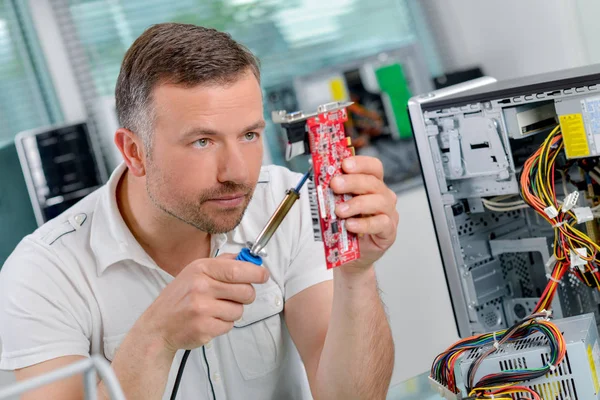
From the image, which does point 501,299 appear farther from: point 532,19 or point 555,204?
point 532,19

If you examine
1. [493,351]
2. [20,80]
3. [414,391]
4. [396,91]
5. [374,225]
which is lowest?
[414,391]

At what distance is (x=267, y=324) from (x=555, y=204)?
0.59 metres

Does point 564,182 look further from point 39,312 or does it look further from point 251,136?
point 39,312

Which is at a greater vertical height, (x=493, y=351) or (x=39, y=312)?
(x=39, y=312)

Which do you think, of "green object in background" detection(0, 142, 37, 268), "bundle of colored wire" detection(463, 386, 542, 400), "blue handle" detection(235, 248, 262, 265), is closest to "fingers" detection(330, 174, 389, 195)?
"blue handle" detection(235, 248, 262, 265)

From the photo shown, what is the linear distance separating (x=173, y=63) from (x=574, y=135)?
72 cm

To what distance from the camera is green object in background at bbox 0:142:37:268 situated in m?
2.57

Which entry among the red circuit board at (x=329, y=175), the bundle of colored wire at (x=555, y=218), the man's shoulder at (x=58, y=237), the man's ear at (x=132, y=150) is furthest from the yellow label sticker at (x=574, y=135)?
the man's shoulder at (x=58, y=237)

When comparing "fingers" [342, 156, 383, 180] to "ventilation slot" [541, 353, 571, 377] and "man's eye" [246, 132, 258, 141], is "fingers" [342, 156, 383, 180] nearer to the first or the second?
"man's eye" [246, 132, 258, 141]

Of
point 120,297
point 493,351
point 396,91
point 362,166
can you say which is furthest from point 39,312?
point 396,91

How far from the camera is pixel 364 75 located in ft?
10.6

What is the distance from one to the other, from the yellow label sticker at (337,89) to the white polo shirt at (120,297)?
63.1 inches

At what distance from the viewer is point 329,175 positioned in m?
1.08

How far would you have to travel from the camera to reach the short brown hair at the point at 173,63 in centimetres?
129
